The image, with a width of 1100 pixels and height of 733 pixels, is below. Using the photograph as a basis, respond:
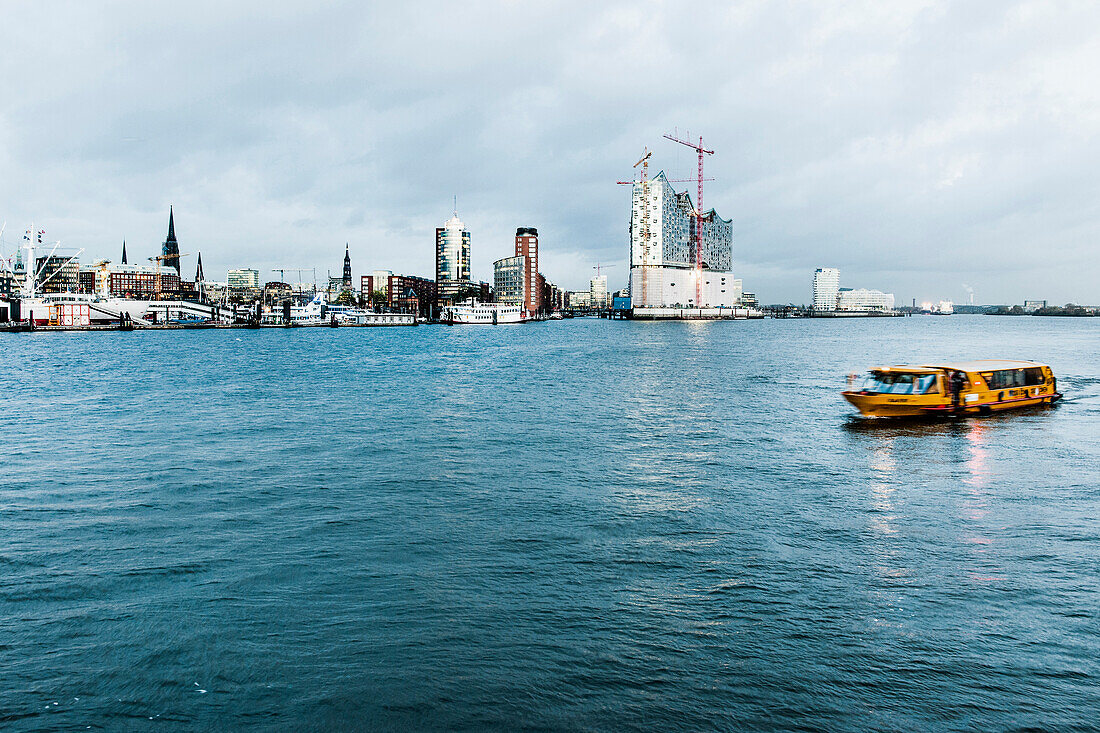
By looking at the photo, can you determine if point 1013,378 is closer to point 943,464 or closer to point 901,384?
point 901,384

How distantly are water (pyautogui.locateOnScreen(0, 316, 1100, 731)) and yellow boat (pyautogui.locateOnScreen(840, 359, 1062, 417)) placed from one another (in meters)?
3.45

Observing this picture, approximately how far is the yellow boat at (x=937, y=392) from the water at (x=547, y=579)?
3.45m

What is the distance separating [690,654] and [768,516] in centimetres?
850

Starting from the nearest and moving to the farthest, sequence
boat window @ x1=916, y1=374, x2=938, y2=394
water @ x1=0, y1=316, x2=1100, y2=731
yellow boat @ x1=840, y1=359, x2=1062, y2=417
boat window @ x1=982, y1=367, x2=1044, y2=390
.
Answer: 1. water @ x1=0, y1=316, x2=1100, y2=731
2. yellow boat @ x1=840, y1=359, x2=1062, y2=417
3. boat window @ x1=916, y1=374, x2=938, y2=394
4. boat window @ x1=982, y1=367, x2=1044, y2=390

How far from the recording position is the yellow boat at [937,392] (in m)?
35.8

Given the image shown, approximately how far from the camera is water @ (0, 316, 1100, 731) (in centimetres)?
987

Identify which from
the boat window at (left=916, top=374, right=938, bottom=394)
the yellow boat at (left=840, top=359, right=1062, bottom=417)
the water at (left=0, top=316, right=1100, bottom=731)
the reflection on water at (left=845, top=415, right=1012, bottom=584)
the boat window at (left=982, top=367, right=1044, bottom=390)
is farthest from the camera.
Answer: the boat window at (left=982, top=367, right=1044, bottom=390)

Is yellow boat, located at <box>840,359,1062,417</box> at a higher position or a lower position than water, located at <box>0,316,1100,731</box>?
higher

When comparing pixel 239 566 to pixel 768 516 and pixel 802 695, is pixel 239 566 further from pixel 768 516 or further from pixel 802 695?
pixel 768 516

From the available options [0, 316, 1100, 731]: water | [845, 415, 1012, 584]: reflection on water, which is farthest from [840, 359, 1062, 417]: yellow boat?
[0, 316, 1100, 731]: water

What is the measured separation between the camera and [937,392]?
36.1 metres

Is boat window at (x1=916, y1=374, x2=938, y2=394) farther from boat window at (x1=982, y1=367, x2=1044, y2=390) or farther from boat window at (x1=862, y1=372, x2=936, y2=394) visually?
boat window at (x1=982, y1=367, x2=1044, y2=390)

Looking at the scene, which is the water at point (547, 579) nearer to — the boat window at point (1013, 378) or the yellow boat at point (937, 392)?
the yellow boat at point (937, 392)

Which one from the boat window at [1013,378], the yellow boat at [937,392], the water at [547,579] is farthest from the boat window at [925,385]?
the boat window at [1013,378]
